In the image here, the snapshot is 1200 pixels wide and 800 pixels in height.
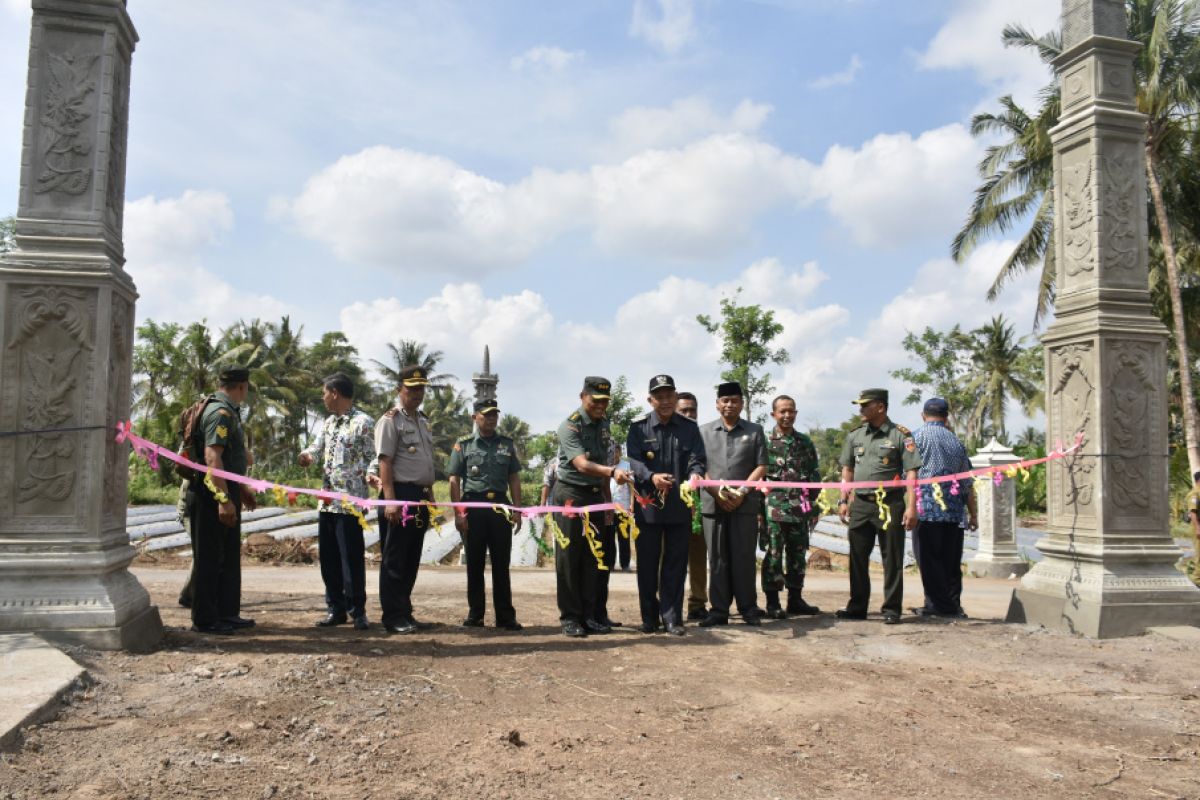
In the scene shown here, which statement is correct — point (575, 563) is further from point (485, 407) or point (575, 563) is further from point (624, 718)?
point (624, 718)

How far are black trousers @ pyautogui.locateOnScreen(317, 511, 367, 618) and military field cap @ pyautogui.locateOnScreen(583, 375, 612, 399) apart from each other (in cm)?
189

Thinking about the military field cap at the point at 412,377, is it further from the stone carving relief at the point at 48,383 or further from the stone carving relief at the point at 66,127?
the stone carving relief at the point at 66,127

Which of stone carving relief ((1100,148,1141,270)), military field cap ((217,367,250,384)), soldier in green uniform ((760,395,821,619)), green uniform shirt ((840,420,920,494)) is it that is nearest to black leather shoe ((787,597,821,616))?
soldier in green uniform ((760,395,821,619))

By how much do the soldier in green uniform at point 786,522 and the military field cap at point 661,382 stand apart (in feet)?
4.10

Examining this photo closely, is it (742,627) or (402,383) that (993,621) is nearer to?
(742,627)

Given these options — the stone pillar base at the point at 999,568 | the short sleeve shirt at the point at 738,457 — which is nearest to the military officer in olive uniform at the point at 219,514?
the short sleeve shirt at the point at 738,457

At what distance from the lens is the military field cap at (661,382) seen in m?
6.02

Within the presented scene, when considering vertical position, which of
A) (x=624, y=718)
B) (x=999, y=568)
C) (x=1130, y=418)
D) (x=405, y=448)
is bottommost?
(x=999, y=568)

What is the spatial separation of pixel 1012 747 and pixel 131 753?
3411 mm

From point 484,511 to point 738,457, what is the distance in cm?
194

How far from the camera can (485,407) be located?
6.23 meters

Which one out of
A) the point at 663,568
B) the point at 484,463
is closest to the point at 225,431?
the point at 484,463

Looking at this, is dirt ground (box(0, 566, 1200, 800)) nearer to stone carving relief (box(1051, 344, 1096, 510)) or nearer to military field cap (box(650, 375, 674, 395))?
stone carving relief (box(1051, 344, 1096, 510))

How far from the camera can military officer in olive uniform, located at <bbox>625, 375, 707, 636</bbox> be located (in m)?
5.93
